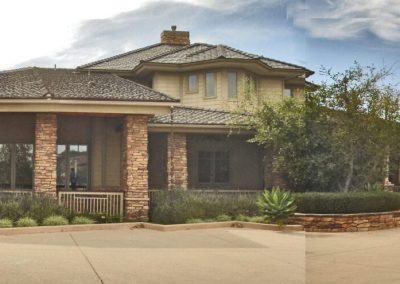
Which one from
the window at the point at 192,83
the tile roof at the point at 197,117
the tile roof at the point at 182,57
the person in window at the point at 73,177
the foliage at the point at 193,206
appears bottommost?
the foliage at the point at 193,206

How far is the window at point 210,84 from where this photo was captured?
77.6ft

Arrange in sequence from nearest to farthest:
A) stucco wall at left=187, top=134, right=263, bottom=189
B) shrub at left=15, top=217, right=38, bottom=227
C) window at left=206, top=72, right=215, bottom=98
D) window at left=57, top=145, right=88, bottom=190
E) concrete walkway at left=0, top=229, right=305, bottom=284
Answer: concrete walkway at left=0, top=229, right=305, bottom=284 → shrub at left=15, top=217, right=38, bottom=227 → window at left=57, top=145, right=88, bottom=190 → stucco wall at left=187, top=134, right=263, bottom=189 → window at left=206, top=72, right=215, bottom=98

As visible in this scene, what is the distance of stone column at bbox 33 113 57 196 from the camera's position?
16.7 m

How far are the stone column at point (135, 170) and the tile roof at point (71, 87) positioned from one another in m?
0.91

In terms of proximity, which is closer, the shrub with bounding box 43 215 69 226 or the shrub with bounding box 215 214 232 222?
the shrub with bounding box 43 215 69 226

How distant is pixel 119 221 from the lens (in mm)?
15992

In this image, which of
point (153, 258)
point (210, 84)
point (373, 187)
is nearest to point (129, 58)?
point (210, 84)

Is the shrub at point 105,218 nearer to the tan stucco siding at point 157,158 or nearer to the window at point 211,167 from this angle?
the tan stucco siding at point 157,158

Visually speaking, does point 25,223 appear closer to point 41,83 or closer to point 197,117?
point 41,83

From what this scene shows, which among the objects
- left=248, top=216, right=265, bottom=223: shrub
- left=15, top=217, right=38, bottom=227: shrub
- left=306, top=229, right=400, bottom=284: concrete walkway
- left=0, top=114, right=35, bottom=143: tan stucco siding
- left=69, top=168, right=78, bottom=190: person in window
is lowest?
left=306, top=229, right=400, bottom=284: concrete walkway

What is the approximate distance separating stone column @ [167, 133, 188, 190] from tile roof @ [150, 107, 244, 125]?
2.12ft

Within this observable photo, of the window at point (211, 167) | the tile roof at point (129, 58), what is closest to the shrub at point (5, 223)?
the window at point (211, 167)

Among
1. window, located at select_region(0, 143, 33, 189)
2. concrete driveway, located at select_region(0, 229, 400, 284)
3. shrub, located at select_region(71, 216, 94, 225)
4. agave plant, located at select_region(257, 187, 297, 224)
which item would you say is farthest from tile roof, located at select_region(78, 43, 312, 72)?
concrete driveway, located at select_region(0, 229, 400, 284)

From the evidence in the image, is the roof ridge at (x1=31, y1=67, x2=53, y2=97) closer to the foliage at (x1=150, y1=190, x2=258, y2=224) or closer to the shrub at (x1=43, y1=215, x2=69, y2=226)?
the shrub at (x1=43, y1=215, x2=69, y2=226)
